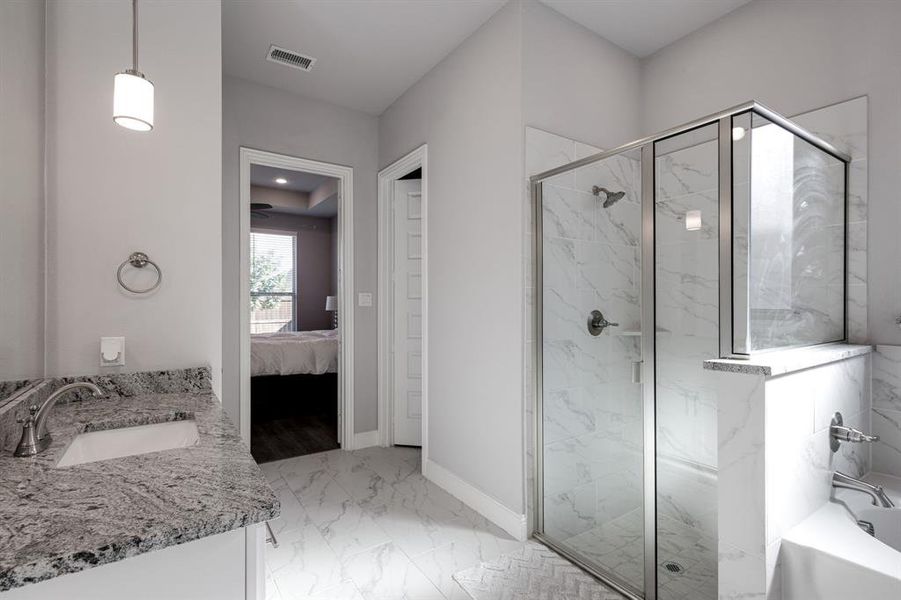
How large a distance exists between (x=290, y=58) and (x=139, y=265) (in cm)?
178

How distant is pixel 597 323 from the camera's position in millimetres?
2143

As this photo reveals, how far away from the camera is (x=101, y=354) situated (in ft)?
5.61

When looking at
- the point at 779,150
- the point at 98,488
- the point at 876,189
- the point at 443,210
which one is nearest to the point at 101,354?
the point at 98,488

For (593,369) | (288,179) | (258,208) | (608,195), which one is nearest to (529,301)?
(593,369)

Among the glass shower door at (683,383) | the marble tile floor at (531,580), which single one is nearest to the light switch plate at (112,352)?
the marble tile floor at (531,580)

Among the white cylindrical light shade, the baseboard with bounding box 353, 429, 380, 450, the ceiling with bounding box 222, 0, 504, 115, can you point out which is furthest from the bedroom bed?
the white cylindrical light shade

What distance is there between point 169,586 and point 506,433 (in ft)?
5.87

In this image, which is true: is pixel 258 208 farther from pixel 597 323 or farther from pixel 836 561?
pixel 836 561

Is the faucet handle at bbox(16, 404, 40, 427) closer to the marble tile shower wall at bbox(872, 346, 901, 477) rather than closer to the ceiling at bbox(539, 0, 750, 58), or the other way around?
the ceiling at bbox(539, 0, 750, 58)

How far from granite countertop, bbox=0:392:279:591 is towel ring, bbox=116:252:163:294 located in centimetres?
68

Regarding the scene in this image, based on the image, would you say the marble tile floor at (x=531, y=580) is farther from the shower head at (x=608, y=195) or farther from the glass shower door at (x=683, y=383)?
the shower head at (x=608, y=195)

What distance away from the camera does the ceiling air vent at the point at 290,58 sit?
281 cm

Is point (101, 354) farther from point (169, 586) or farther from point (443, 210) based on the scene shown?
point (443, 210)

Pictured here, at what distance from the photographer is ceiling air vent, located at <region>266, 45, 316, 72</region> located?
2.81 m
